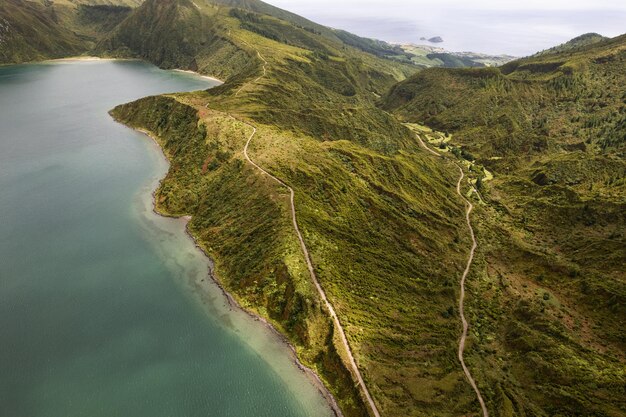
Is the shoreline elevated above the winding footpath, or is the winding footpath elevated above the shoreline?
the winding footpath

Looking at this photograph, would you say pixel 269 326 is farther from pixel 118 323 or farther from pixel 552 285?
pixel 552 285

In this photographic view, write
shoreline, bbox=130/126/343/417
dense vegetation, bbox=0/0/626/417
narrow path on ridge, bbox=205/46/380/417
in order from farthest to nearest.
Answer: dense vegetation, bbox=0/0/626/417 → shoreline, bbox=130/126/343/417 → narrow path on ridge, bbox=205/46/380/417

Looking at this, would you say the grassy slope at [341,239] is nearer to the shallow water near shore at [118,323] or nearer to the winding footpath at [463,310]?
the winding footpath at [463,310]

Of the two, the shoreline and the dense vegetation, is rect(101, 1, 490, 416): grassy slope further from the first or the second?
the shoreline

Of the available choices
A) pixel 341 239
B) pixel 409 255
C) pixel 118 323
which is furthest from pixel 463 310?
pixel 118 323

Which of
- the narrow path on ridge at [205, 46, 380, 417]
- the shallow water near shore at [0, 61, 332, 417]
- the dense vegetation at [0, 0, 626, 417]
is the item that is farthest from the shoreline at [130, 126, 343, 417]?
the narrow path on ridge at [205, 46, 380, 417]
